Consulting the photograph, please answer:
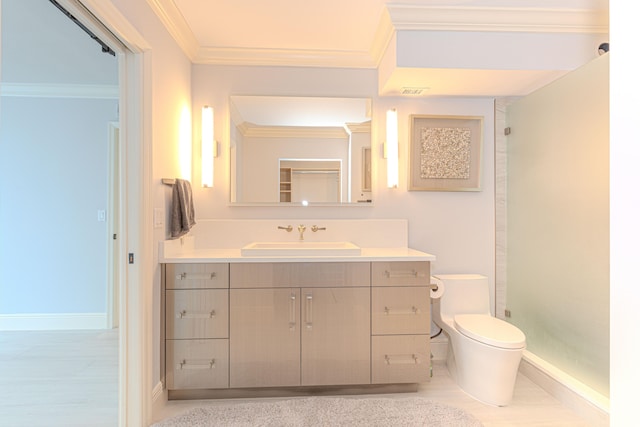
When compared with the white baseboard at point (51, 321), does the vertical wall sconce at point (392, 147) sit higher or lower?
higher

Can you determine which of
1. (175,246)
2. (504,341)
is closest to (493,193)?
(504,341)

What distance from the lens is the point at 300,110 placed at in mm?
2658

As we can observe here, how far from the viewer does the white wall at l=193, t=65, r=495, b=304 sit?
2.63m

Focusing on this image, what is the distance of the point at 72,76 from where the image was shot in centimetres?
301

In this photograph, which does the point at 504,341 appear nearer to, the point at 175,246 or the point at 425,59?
the point at 425,59

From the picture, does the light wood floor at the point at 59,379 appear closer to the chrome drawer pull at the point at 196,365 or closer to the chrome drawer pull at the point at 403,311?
the chrome drawer pull at the point at 196,365

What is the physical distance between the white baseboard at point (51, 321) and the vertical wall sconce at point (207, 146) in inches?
75.8

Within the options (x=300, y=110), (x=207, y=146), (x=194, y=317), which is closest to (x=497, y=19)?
(x=300, y=110)

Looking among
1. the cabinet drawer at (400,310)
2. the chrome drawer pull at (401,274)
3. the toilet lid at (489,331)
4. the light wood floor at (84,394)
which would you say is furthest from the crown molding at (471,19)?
the light wood floor at (84,394)

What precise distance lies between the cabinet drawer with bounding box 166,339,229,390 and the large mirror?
1072 millimetres

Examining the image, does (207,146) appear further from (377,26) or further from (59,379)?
(59,379)

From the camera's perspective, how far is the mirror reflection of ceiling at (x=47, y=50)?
2051 millimetres
